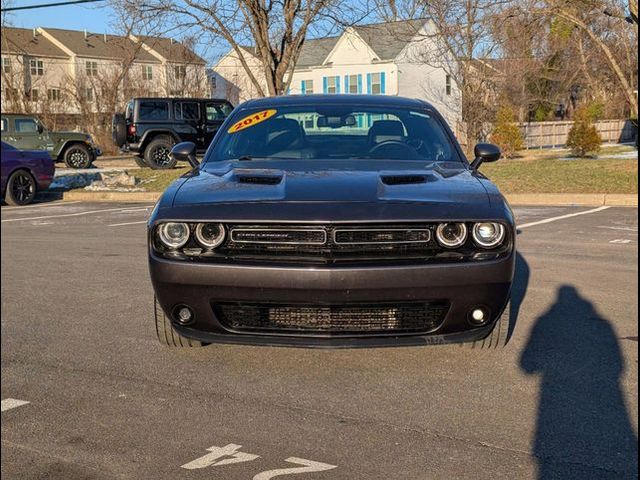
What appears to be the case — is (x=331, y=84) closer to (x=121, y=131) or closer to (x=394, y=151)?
(x=121, y=131)

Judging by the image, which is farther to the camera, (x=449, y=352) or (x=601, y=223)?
(x=601, y=223)

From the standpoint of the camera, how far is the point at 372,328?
152 inches

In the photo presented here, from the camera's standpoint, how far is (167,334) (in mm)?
4441

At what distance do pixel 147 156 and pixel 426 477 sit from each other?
20967 millimetres

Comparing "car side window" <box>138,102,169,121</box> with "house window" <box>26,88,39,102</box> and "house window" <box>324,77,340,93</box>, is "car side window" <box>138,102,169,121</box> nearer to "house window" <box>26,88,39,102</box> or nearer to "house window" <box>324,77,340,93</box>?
"house window" <box>26,88,39,102</box>

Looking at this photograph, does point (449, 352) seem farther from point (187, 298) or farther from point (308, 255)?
point (187, 298)

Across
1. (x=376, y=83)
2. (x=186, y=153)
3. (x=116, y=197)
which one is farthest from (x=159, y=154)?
(x=376, y=83)

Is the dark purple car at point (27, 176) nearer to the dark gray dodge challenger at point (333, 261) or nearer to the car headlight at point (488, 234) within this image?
the dark gray dodge challenger at point (333, 261)

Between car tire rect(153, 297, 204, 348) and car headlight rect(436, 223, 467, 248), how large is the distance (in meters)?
1.47

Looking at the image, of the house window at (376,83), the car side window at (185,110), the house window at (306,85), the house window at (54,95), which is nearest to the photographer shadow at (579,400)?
the car side window at (185,110)

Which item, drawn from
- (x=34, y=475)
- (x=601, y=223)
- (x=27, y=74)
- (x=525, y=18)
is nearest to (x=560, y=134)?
(x=525, y=18)

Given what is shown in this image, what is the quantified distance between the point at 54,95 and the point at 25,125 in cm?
1844

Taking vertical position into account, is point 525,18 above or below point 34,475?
above

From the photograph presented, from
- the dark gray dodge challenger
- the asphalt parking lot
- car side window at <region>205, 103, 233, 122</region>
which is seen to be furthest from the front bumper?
car side window at <region>205, 103, 233, 122</region>
